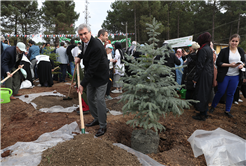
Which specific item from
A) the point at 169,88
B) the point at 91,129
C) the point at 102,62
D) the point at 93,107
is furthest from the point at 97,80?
the point at 169,88

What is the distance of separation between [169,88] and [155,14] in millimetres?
26444

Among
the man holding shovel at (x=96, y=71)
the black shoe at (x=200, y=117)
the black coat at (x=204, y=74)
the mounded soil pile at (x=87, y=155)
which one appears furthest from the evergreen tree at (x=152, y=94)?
the black shoe at (x=200, y=117)

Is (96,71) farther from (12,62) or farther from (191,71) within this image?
(12,62)

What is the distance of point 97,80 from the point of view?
3.12 metres

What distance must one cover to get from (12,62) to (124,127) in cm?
418

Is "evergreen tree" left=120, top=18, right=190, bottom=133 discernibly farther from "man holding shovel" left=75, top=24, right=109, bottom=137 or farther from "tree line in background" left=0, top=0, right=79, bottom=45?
"tree line in background" left=0, top=0, right=79, bottom=45

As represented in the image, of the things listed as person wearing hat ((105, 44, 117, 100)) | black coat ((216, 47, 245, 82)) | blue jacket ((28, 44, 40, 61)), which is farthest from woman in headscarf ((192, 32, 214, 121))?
blue jacket ((28, 44, 40, 61))

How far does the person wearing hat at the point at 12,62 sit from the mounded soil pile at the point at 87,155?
155 inches

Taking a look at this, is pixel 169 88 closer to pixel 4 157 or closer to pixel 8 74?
pixel 4 157

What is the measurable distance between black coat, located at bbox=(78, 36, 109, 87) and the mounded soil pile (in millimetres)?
1156

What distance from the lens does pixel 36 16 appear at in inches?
1100

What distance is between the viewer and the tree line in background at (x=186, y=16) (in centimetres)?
2594

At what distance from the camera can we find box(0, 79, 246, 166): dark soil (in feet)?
8.36

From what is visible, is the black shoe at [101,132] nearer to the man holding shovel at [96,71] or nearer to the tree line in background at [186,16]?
the man holding shovel at [96,71]
